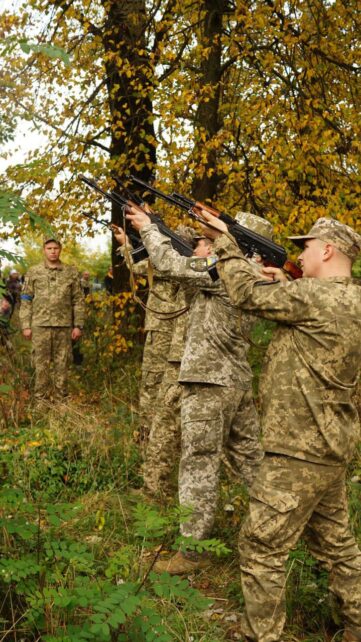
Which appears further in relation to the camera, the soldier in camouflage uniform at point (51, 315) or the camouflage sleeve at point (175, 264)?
the soldier in camouflage uniform at point (51, 315)

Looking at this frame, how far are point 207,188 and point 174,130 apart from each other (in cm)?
111

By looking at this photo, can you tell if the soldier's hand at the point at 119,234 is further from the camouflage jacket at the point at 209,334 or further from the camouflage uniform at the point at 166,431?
the camouflage jacket at the point at 209,334

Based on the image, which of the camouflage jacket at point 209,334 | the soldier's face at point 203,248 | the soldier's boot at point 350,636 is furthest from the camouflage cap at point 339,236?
the soldier's boot at point 350,636

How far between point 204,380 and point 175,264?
750 mm

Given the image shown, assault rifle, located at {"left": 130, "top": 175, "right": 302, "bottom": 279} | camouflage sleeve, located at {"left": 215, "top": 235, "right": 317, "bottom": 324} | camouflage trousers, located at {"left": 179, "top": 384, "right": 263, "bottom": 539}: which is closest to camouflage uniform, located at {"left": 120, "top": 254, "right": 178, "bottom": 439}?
camouflage trousers, located at {"left": 179, "top": 384, "right": 263, "bottom": 539}

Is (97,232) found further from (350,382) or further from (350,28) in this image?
(350,382)

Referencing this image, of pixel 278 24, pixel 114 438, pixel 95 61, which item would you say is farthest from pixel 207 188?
pixel 114 438

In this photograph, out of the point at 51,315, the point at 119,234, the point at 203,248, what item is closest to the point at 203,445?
the point at 203,248

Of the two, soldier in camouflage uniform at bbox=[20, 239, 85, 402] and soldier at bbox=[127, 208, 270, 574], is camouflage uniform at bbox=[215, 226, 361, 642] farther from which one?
soldier in camouflage uniform at bbox=[20, 239, 85, 402]

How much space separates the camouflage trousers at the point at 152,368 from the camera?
23.7 ft

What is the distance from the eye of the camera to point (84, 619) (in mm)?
3365

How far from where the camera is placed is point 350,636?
369 cm

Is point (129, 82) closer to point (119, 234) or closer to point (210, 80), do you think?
point (210, 80)

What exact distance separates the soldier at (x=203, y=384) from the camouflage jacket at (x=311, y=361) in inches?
42.7
